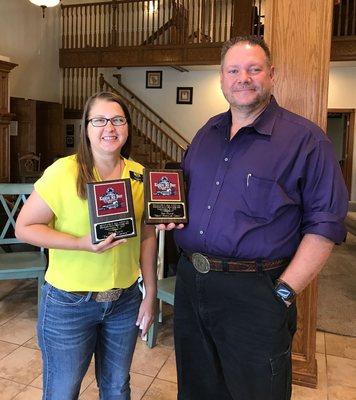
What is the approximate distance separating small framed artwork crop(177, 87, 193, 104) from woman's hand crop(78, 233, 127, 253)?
914 centimetres

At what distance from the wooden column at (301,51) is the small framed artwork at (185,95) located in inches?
315

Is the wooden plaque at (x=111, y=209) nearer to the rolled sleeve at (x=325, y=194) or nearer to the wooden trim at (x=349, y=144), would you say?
the rolled sleeve at (x=325, y=194)

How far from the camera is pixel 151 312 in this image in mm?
1531

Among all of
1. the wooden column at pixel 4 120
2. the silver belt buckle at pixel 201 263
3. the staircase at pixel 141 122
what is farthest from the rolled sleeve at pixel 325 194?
the staircase at pixel 141 122

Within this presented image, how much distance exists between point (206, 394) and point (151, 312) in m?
0.40

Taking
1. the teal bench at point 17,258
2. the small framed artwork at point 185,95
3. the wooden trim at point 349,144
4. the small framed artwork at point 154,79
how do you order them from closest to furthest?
the teal bench at point 17,258
the wooden trim at point 349,144
the small framed artwork at point 185,95
the small framed artwork at point 154,79

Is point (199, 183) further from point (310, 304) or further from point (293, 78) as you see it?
point (310, 304)

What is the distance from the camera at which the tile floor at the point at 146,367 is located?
88.4 inches

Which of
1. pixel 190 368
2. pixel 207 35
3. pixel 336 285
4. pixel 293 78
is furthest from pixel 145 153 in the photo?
pixel 190 368

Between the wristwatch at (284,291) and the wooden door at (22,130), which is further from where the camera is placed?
the wooden door at (22,130)

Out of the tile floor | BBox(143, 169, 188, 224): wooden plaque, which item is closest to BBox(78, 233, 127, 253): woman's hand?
BBox(143, 169, 188, 224): wooden plaque

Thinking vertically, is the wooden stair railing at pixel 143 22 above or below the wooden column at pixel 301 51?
above

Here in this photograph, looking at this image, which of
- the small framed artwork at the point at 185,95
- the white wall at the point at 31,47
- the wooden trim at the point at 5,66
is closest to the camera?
the wooden trim at the point at 5,66

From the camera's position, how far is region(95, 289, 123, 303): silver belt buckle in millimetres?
1370
